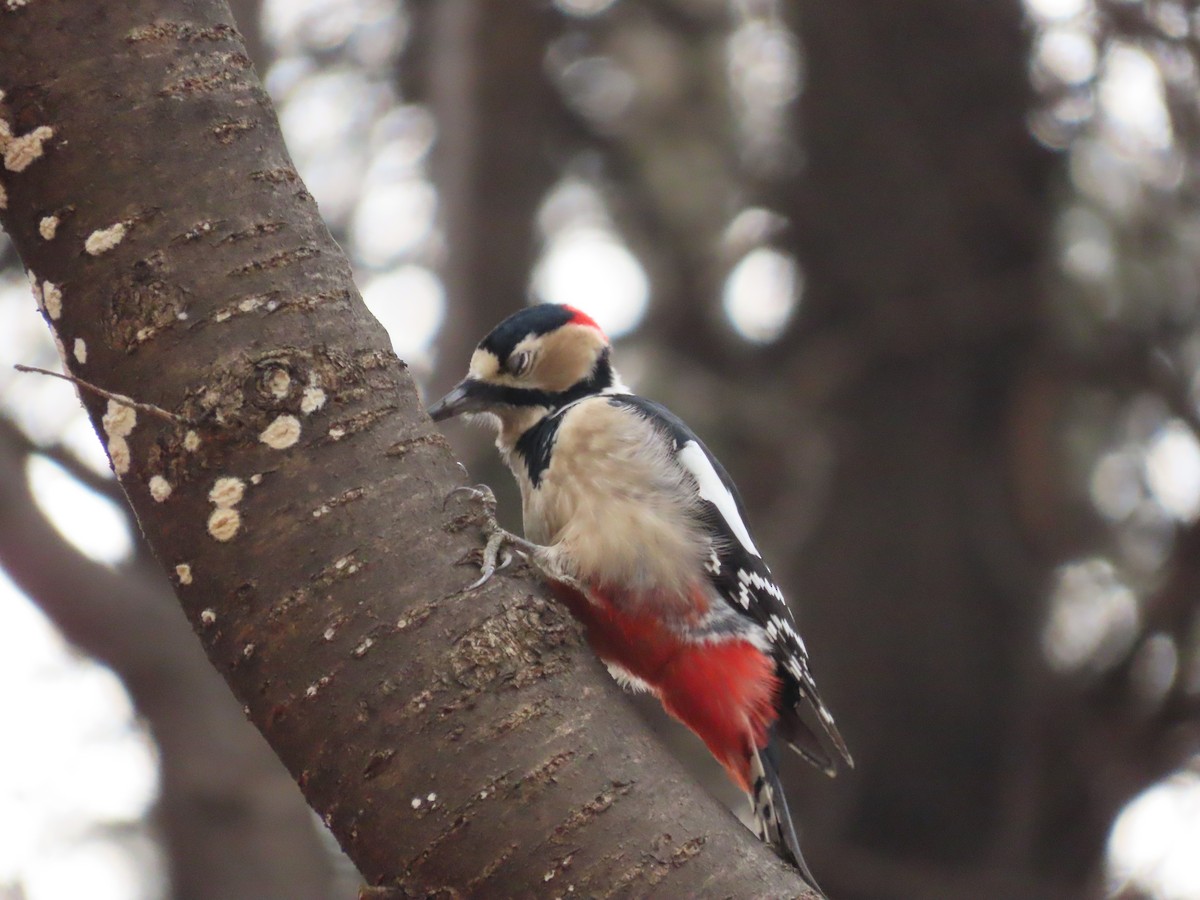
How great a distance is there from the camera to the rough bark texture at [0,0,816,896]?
61.4 inches

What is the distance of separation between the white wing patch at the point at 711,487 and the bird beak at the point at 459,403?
0.53 metres

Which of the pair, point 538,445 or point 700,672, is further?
point 538,445

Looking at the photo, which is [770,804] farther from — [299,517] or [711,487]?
[299,517]

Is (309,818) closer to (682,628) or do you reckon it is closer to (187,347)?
(682,628)

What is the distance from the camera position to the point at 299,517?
5.26ft

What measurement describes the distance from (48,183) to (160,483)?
1.26 feet

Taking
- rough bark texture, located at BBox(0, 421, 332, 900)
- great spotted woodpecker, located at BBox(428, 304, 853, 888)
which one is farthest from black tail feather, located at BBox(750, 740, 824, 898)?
rough bark texture, located at BBox(0, 421, 332, 900)

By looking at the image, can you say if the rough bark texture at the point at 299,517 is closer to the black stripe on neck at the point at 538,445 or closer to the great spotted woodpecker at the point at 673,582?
the great spotted woodpecker at the point at 673,582

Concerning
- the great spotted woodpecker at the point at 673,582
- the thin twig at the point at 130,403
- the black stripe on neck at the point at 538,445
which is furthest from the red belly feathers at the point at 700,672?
the thin twig at the point at 130,403

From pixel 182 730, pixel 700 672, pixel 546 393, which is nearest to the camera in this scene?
pixel 700 672

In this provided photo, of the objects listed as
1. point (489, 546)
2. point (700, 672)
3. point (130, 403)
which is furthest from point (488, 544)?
point (700, 672)

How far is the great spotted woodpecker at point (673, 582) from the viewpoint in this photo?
8.55 feet

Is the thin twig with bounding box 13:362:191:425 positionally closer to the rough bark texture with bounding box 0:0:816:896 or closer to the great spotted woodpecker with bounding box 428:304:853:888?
the rough bark texture with bounding box 0:0:816:896

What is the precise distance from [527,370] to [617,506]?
605 mm
